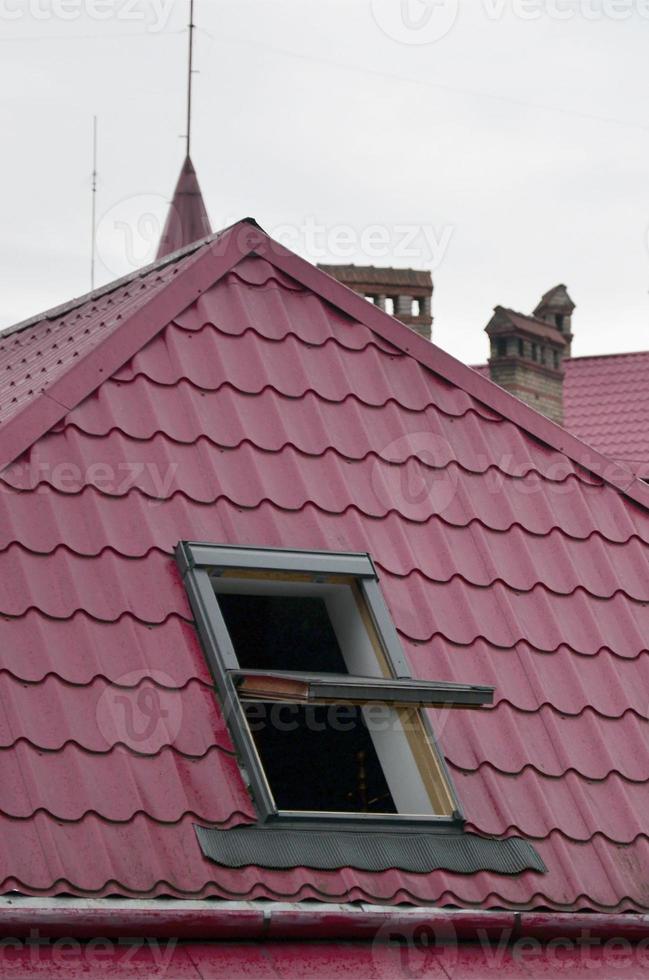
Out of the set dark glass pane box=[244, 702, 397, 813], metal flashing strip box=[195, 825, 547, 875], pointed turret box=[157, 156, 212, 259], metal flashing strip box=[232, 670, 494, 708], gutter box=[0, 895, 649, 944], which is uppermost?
pointed turret box=[157, 156, 212, 259]

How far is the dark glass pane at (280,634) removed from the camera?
309 inches

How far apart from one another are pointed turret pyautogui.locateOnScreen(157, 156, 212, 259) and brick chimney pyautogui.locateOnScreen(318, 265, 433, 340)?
356cm

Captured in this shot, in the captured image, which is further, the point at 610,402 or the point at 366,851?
the point at 610,402

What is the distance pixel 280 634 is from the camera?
8094mm

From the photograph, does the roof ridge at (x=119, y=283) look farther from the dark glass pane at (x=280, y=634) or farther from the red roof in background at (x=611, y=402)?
the red roof in background at (x=611, y=402)

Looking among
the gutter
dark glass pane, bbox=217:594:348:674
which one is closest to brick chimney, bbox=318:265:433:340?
dark glass pane, bbox=217:594:348:674

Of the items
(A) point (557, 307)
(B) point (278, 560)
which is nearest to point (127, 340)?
(B) point (278, 560)

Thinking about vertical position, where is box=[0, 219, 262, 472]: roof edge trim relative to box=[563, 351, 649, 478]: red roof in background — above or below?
below

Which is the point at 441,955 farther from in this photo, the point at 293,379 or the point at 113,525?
the point at 293,379

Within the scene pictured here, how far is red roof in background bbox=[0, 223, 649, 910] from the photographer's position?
20.0 ft

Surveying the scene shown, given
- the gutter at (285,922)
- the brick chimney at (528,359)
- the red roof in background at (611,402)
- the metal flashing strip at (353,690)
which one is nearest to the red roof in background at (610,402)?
the red roof in background at (611,402)

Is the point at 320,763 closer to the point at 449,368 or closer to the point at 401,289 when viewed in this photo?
the point at 449,368

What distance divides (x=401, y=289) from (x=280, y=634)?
7.93 metres

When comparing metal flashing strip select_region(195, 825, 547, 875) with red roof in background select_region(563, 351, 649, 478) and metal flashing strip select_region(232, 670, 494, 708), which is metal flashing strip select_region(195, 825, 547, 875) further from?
red roof in background select_region(563, 351, 649, 478)
